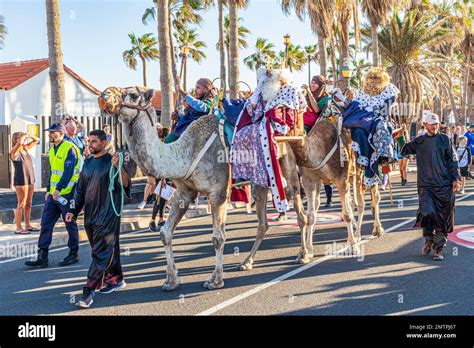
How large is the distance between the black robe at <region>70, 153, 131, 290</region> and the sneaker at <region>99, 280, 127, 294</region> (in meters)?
0.14

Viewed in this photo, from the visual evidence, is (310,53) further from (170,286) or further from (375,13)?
(170,286)

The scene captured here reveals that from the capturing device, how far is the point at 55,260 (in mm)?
8633

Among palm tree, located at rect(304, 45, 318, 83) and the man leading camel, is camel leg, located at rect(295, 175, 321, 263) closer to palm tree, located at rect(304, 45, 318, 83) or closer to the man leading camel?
the man leading camel

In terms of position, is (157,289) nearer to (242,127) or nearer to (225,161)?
(225,161)

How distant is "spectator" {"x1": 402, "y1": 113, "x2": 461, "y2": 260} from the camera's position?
8094mm

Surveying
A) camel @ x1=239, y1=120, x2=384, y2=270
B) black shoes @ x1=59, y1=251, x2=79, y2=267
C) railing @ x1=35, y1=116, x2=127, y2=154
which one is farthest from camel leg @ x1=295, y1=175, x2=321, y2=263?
railing @ x1=35, y1=116, x2=127, y2=154

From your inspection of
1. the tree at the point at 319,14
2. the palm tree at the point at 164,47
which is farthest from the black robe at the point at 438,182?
the tree at the point at 319,14

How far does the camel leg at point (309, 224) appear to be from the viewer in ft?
26.3

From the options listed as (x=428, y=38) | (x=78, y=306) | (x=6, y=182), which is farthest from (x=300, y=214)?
(x=428, y=38)

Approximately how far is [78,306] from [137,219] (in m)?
6.23

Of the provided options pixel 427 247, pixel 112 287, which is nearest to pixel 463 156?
pixel 427 247

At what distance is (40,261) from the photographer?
8141 mm

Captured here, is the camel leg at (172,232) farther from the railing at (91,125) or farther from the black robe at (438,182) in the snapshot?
the railing at (91,125)
